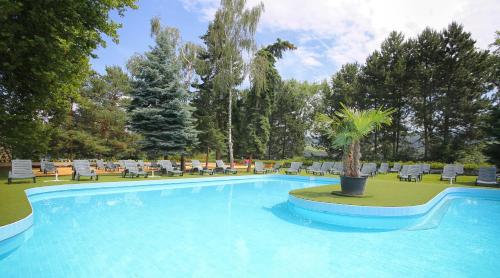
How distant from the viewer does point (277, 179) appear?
19.6m

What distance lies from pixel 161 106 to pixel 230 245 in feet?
48.5

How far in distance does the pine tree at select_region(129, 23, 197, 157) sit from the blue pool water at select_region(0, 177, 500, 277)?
932cm

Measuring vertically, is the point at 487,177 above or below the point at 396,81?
below

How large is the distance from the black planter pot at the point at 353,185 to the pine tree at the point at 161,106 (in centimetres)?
1150

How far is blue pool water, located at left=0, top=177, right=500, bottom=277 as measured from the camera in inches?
185

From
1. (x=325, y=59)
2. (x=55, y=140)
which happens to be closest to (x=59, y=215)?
(x=55, y=140)

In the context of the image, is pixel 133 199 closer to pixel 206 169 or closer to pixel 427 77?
pixel 206 169

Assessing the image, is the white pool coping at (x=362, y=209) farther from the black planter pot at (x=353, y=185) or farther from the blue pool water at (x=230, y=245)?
the black planter pot at (x=353, y=185)

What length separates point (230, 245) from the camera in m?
5.90

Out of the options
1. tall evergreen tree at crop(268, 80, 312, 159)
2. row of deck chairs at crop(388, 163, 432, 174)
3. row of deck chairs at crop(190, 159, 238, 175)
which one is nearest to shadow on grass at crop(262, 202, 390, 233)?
row of deck chairs at crop(190, 159, 238, 175)

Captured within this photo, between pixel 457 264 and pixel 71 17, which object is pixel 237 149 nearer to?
pixel 71 17

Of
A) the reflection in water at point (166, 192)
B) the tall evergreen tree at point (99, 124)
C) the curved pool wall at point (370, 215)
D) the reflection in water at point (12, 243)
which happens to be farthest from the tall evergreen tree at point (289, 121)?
the reflection in water at point (12, 243)

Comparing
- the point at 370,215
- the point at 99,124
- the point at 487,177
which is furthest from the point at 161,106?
the point at 487,177

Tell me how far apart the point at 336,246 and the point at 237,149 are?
91.9 ft
